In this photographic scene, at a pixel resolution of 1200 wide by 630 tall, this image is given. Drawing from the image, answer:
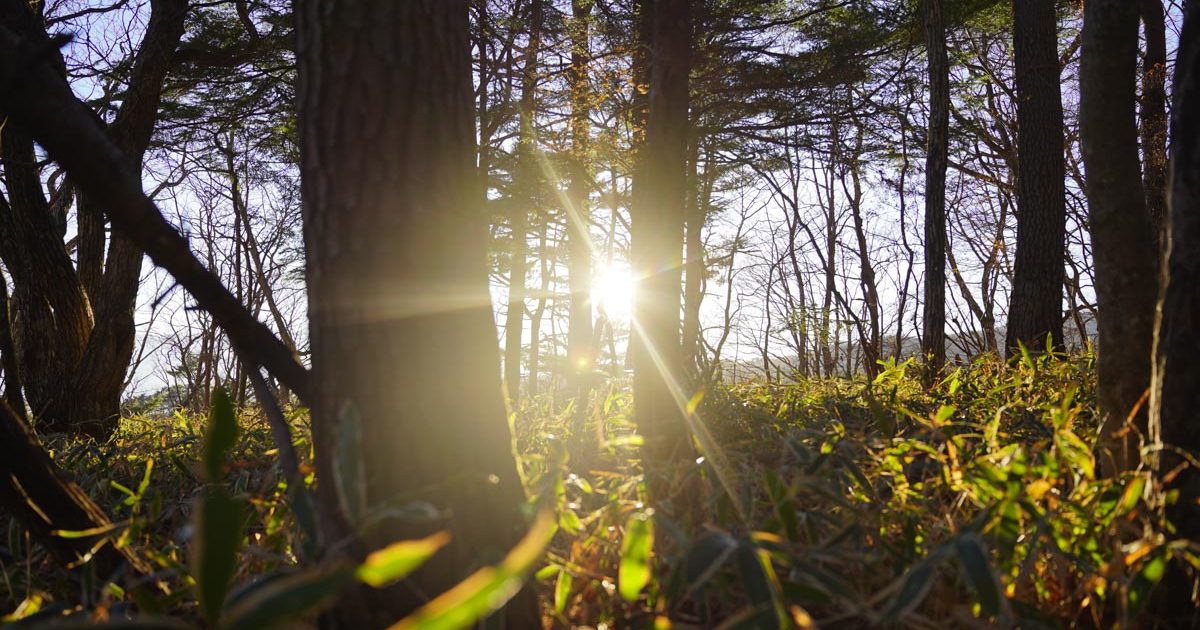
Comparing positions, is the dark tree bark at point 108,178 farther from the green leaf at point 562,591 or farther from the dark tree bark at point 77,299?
the dark tree bark at point 77,299

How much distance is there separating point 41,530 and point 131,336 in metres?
4.81

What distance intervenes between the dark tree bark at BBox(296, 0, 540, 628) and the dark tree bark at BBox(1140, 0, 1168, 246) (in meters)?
7.93

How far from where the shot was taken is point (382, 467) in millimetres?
1125

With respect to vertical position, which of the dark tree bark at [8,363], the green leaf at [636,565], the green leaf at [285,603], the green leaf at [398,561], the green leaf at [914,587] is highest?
the dark tree bark at [8,363]

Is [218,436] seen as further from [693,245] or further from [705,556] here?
[693,245]

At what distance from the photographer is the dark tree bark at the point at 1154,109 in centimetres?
693

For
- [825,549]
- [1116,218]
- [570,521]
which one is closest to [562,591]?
[570,521]

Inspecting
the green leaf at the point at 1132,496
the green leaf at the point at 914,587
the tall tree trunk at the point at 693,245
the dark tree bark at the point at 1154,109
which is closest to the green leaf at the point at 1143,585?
the green leaf at the point at 1132,496

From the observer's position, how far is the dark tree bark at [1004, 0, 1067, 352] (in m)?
5.52

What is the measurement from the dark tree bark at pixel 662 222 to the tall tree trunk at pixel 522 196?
12.3 ft

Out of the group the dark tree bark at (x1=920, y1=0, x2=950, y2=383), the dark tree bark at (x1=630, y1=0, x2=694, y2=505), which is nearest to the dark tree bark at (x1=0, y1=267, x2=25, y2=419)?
the dark tree bark at (x1=630, y1=0, x2=694, y2=505)

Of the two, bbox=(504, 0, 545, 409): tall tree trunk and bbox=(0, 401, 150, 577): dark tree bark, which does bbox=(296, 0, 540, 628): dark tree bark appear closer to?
bbox=(0, 401, 150, 577): dark tree bark

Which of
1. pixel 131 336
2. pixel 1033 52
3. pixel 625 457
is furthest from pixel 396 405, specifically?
pixel 1033 52

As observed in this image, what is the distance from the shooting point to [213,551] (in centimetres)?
82
